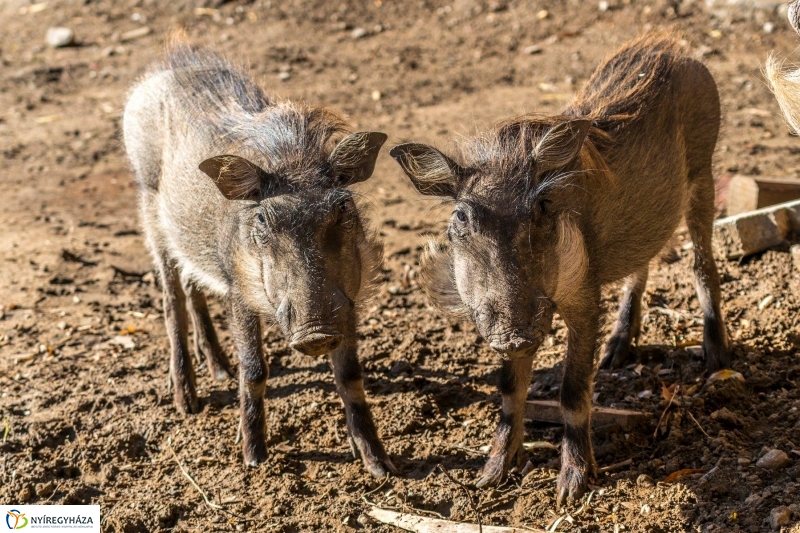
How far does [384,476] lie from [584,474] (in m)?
0.88

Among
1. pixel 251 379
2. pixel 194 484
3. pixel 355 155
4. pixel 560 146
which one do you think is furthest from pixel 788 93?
pixel 194 484

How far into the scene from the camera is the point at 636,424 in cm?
409

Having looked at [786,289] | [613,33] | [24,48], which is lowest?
[786,289]

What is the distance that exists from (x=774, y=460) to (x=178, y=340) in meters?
2.99

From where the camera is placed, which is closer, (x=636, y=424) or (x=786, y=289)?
(x=636, y=424)

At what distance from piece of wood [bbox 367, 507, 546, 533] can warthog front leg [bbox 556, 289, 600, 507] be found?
0.33 metres

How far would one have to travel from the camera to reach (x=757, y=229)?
16.9 ft

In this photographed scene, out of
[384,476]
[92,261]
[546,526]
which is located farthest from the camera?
[92,261]

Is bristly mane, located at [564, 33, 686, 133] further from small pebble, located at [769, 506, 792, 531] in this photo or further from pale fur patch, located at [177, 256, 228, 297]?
pale fur patch, located at [177, 256, 228, 297]

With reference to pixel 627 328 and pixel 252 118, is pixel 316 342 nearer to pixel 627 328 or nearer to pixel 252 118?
pixel 252 118

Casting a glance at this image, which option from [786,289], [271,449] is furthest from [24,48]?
[786,289]

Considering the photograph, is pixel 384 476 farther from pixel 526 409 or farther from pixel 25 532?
pixel 25 532

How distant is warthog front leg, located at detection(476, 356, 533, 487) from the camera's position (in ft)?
12.8

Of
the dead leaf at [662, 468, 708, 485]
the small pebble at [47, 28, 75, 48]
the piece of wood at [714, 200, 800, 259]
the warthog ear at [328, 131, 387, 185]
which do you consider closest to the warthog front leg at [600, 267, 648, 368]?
the piece of wood at [714, 200, 800, 259]
